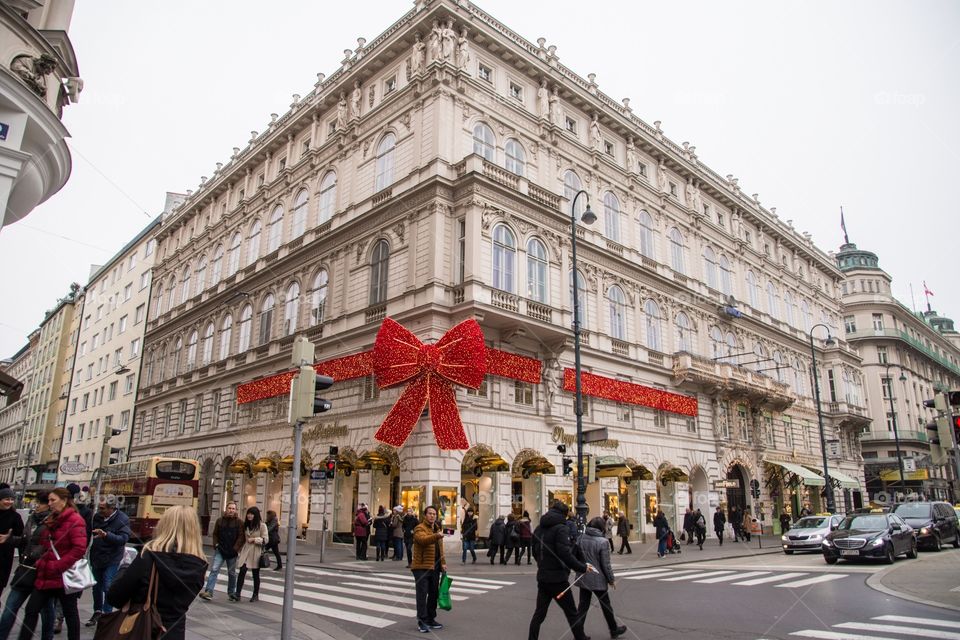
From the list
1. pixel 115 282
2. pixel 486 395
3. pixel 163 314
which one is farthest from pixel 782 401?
pixel 115 282

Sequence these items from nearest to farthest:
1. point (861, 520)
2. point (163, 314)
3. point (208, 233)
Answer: point (861, 520) → point (208, 233) → point (163, 314)

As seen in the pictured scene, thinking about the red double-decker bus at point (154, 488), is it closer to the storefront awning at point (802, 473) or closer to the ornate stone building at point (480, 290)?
Result: the ornate stone building at point (480, 290)

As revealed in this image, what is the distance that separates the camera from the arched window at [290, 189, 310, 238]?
35188 mm

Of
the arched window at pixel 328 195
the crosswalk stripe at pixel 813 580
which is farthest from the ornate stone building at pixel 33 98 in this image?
the arched window at pixel 328 195

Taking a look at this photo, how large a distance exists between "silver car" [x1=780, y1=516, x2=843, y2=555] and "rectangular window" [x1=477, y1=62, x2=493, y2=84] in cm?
2356

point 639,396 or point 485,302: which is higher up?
point 485,302

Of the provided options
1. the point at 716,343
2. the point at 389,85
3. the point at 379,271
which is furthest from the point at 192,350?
the point at 716,343

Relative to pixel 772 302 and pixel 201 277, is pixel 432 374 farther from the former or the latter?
pixel 772 302

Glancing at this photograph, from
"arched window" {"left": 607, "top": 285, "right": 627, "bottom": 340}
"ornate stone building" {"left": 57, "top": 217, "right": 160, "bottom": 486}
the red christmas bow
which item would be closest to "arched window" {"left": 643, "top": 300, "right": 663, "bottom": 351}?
"arched window" {"left": 607, "top": 285, "right": 627, "bottom": 340}

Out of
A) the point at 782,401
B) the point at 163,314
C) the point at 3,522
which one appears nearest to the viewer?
the point at 3,522

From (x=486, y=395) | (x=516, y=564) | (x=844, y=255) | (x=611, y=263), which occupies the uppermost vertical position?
(x=844, y=255)

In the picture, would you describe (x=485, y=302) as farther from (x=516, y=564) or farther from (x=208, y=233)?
(x=208, y=233)

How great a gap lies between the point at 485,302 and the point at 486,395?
146 inches

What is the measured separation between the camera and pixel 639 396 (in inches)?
1270
